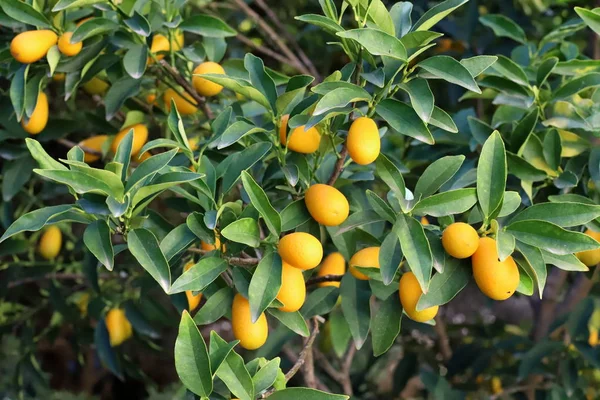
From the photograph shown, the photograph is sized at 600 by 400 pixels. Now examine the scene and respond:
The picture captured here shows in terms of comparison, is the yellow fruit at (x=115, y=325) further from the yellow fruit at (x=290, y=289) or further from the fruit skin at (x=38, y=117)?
the yellow fruit at (x=290, y=289)

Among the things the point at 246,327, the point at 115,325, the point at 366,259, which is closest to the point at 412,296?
the point at 366,259

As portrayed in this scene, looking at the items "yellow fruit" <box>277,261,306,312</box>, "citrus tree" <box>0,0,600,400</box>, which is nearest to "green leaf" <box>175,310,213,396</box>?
"citrus tree" <box>0,0,600,400</box>

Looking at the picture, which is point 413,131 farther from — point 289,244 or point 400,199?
point 289,244

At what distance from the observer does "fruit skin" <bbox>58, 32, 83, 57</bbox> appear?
40.0 inches

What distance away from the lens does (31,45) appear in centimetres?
100

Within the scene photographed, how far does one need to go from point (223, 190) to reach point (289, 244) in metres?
0.13

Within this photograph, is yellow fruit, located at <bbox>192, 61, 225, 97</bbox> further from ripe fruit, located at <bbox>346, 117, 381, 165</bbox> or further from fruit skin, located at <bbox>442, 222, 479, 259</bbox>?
fruit skin, located at <bbox>442, 222, 479, 259</bbox>

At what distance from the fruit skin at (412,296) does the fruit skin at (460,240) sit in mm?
59

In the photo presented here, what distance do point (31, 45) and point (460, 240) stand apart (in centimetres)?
65

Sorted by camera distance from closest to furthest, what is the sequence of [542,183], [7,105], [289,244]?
[289,244]
[542,183]
[7,105]

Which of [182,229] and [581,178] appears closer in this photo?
[182,229]

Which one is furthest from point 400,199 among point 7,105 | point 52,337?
point 52,337

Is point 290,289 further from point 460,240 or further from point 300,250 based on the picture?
point 460,240

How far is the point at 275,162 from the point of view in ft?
3.16
